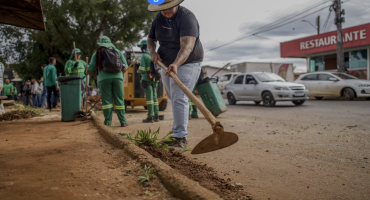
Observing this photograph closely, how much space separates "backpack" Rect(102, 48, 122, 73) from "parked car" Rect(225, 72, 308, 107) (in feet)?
26.8

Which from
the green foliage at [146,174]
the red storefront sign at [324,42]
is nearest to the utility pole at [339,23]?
the red storefront sign at [324,42]

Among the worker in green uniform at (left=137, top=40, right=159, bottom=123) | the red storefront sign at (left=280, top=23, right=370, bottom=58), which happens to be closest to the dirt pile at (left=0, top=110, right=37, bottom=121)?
the worker in green uniform at (left=137, top=40, right=159, bottom=123)

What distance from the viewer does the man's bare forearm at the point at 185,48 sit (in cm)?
392

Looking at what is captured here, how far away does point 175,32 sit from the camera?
4.26m

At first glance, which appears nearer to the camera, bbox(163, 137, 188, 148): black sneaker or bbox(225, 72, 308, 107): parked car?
bbox(163, 137, 188, 148): black sneaker

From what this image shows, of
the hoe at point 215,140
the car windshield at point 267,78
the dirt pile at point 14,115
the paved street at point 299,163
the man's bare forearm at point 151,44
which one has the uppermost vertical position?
the man's bare forearm at point 151,44

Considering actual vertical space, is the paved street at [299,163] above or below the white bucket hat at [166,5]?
below

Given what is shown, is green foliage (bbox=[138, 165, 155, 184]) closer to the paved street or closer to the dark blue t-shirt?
the paved street

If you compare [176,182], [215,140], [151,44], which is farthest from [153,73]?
[176,182]

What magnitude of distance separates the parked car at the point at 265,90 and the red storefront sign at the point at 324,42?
34.6ft

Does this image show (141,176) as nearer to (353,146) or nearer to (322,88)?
(353,146)

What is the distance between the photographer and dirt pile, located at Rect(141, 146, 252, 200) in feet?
8.25

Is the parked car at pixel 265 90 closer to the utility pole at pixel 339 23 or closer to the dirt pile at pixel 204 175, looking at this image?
the utility pole at pixel 339 23

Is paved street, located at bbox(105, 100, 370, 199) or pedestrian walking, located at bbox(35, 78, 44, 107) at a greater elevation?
pedestrian walking, located at bbox(35, 78, 44, 107)
